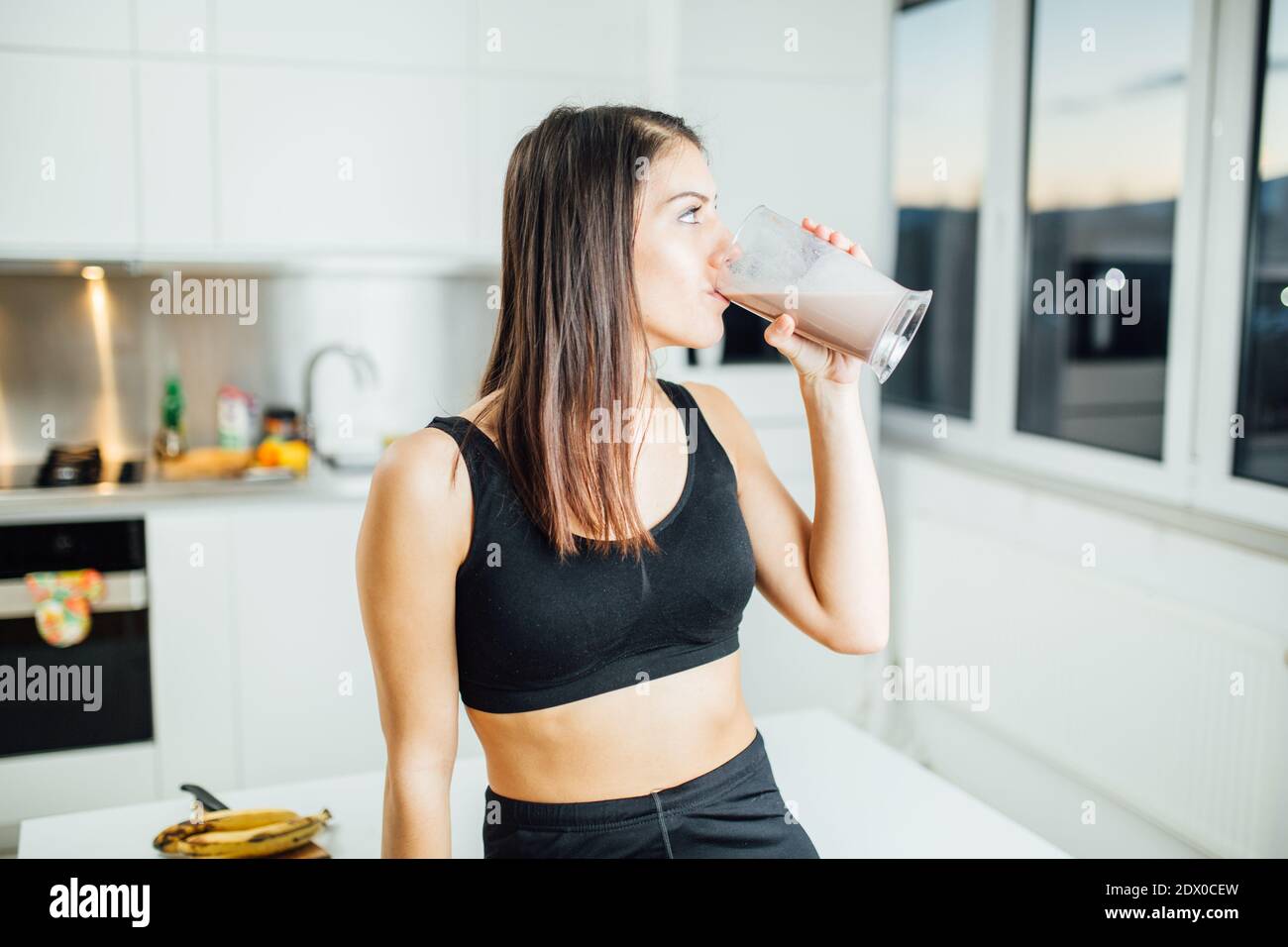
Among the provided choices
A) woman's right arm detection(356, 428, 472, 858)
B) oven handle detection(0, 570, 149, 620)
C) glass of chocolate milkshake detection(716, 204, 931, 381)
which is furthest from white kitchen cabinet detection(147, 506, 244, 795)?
glass of chocolate milkshake detection(716, 204, 931, 381)

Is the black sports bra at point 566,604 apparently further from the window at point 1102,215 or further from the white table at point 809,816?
the window at point 1102,215

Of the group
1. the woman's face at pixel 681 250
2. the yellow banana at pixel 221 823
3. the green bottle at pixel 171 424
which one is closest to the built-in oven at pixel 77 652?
the green bottle at pixel 171 424

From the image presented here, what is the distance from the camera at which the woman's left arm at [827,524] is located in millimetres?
1006

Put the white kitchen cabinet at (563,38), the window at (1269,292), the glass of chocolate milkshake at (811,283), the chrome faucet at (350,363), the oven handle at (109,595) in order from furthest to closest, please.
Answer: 1. the chrome faucet at (350,363)
2. the white kitchen cabinet at (563,38)
3. the oven handle at (109,595)
4. the window at (1269,292)
5. the glass of chocolate milkshake at (811,283)

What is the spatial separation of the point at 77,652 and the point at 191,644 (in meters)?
0.20

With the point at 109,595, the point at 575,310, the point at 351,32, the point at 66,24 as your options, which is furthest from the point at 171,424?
the point at 575,310

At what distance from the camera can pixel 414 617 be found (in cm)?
90

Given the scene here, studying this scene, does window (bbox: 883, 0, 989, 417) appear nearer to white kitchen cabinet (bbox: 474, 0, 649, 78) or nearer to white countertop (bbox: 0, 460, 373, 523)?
white kitchen cabinet (bbox: 474, 0, 649, 78)

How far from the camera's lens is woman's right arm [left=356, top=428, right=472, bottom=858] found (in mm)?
895

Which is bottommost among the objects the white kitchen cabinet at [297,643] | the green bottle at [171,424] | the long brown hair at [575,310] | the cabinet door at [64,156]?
the white kitchen cabinet at [297,643]

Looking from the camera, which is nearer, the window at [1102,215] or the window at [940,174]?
the window at [1102,215]

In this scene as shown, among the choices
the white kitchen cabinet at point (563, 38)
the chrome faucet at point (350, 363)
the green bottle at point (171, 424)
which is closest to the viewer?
the white kitchen cabinet at point (563, 38)

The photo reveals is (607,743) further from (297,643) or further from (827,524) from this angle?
(297,643)
